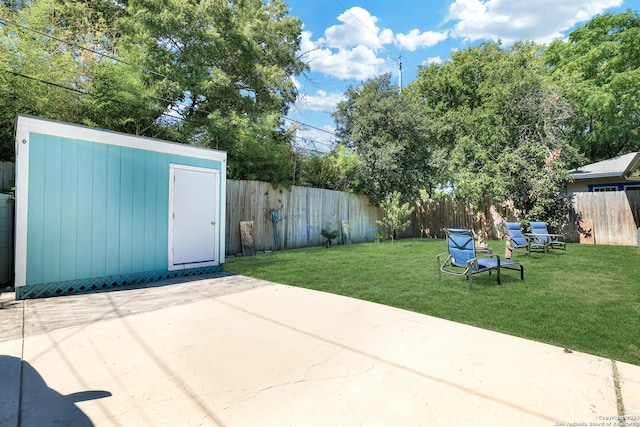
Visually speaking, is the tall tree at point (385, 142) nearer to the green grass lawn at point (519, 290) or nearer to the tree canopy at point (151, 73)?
the tree canopy at point (151, 73)

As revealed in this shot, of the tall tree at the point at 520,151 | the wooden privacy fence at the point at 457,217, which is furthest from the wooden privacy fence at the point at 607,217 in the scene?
the wooden privacy fence at the point at 457,217

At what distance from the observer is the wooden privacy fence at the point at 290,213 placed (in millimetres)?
8359

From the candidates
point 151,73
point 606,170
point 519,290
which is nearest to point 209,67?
point 151,73

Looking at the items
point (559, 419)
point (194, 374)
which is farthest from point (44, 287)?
point (559, 419)

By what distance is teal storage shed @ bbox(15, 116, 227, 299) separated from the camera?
4043 millimetres

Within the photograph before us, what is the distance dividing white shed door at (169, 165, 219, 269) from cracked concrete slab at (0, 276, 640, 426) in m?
2.15

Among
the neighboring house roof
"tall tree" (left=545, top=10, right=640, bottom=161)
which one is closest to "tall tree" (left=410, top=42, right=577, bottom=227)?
the neighboring house roof

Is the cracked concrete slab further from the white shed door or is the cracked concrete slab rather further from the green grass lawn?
the white shed door

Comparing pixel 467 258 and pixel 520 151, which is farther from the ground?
pixel 520 151

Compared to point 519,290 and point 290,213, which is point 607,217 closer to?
point 519,290

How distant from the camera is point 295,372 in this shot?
216cm

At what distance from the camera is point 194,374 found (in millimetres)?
2133

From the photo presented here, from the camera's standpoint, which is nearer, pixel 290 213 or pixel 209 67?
pixel 290 213

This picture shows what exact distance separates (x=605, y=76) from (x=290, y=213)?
19.0 metres
